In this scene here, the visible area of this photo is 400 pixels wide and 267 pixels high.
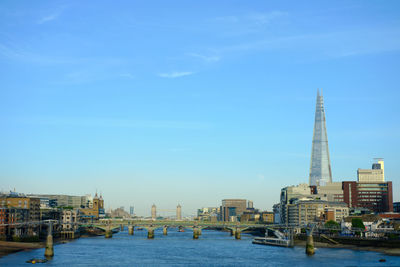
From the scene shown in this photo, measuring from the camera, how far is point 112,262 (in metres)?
135

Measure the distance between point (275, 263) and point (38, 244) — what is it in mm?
86599

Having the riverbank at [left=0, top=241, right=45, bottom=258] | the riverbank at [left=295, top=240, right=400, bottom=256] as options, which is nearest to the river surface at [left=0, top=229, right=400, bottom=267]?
the riverbank at [left=295, top=240, right=400, bottom=256]

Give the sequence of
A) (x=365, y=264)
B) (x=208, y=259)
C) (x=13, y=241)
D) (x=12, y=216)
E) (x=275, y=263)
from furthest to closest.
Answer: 1. (x=12, y=216)
2. (x=13, y=241)
3. (x=208, y=259)
4. (x=275, y=263)
5. (x=365, y=264)

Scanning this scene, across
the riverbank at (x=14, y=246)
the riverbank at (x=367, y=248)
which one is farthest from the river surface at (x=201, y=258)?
the riverbank at (x=14, y=246)

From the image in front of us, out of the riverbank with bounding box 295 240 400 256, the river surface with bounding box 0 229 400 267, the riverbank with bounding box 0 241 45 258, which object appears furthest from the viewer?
the riverbank with bounding box 0 241 45 258

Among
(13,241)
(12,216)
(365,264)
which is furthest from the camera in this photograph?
(12,216)

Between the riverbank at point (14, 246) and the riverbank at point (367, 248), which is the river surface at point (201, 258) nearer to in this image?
the riverbank at point (367, 248)

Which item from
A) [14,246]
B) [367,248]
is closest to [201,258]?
[367,248]

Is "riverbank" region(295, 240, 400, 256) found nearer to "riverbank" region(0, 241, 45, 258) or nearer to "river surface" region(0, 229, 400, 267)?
"river surface" region(0, 229, 400, 267)

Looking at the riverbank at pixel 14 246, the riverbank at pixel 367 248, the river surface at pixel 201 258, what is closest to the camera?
the river surface at pixel 201 258

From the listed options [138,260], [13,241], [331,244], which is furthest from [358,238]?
[13,241]

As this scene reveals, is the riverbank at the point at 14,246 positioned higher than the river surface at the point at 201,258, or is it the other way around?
the riverbank at the point at 14,246

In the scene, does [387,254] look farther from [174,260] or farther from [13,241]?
[13,241]

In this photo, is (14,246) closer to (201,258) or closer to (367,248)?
(201,258)
